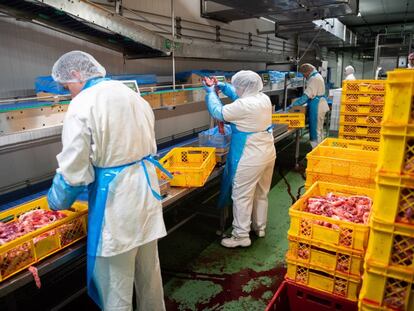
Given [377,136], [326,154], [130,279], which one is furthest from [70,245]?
[377,136]

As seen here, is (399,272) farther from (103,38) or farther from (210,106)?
(103,38)

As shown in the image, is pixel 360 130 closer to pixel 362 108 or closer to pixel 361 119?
pixel 361 119

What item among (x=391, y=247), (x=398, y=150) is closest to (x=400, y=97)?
(x=398, y=150)

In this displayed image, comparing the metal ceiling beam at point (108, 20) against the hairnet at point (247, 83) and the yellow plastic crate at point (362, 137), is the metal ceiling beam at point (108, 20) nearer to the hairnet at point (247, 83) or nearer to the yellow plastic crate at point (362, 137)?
the hairnet at point (247, 83)

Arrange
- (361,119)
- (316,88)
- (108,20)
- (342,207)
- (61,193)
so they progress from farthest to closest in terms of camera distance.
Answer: (316,88) → (361,119) → (108,20) → (342,207) → (61,193)

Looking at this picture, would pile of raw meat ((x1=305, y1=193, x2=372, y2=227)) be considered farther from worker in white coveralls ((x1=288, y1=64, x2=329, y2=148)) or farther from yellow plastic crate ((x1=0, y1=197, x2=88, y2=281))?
worker in white coveralls ((x1=288, y1=64, x2=329, y2=148))

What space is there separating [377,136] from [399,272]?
116 inches

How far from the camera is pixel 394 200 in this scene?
51.7 inches

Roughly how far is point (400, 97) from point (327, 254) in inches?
39.0

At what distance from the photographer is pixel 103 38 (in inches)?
112

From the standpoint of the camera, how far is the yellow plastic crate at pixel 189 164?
2.48 metres

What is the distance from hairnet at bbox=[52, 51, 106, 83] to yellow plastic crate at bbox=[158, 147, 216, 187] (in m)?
0.99

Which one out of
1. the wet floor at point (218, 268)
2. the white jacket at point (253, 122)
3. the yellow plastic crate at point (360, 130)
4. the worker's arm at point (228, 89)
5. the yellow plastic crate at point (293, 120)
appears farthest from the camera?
the yellow plastic crate at point (293, 120)

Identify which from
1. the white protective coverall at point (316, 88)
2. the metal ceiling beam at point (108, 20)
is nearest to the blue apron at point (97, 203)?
the metal ceiling beam at point (108, 20)
